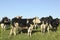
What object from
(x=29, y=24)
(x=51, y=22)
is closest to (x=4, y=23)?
(x=29, y=24)

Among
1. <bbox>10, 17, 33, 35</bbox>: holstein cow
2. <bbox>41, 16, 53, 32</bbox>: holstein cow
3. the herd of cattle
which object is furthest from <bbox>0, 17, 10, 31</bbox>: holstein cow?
<bbox>41, 16, 53, 32</bbox>: holstein cow

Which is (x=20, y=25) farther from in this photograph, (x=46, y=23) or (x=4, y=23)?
(x=4, y=23)

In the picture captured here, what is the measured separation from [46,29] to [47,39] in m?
5.20

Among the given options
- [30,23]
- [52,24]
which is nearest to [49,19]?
[52,24]

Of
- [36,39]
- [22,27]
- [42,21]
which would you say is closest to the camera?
[36,39]

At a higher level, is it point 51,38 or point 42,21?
point 42,21

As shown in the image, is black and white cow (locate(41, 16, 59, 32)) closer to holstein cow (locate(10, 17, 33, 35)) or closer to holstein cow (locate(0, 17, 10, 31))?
holstein cow (locate(10, 17, 33, 35))

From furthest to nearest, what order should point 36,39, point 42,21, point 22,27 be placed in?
point 42,21 → point 22,27 → point 36,39

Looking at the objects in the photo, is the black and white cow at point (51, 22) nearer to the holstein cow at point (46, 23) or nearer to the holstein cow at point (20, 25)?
the holstein cow at point (46, 23)

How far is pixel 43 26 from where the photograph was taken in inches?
899

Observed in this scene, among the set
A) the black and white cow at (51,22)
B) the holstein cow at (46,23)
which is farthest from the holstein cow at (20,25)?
the black and white cow at (51,22)

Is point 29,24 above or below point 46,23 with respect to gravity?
below

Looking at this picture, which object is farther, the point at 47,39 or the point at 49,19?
the point at 49,19

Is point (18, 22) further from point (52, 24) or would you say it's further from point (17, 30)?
point (52, 24)
